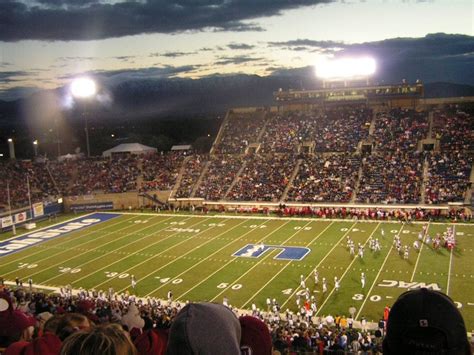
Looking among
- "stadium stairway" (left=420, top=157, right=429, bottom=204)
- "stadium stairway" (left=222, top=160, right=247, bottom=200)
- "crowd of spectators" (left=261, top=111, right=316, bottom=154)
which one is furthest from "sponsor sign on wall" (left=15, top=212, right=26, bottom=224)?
"stadium stairway" (left=420, top=157, right=429, bottom=204)

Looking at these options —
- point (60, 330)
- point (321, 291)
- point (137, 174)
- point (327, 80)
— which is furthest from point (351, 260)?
point (327, 80)

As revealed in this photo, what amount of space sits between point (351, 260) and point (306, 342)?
12184mm

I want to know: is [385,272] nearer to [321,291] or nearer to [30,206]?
[321,291]

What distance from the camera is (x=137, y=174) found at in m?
48.1

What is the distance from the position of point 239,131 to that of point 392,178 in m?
19.0

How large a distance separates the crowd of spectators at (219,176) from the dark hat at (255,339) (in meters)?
39.8

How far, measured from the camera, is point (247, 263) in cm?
2495

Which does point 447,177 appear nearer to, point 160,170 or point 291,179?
point 291,179

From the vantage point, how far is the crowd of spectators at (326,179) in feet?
126

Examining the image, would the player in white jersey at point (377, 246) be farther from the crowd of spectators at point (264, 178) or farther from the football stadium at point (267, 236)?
the crowd of spectators at point (264, 178)

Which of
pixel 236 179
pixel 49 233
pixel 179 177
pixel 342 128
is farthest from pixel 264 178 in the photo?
pixel 49 233

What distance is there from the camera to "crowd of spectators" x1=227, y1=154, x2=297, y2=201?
40656mm

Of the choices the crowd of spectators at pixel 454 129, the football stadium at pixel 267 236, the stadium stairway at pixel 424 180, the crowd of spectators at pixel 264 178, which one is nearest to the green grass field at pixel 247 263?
the football stadium at pixel 267 236

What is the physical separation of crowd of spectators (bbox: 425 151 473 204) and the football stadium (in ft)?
0.41
